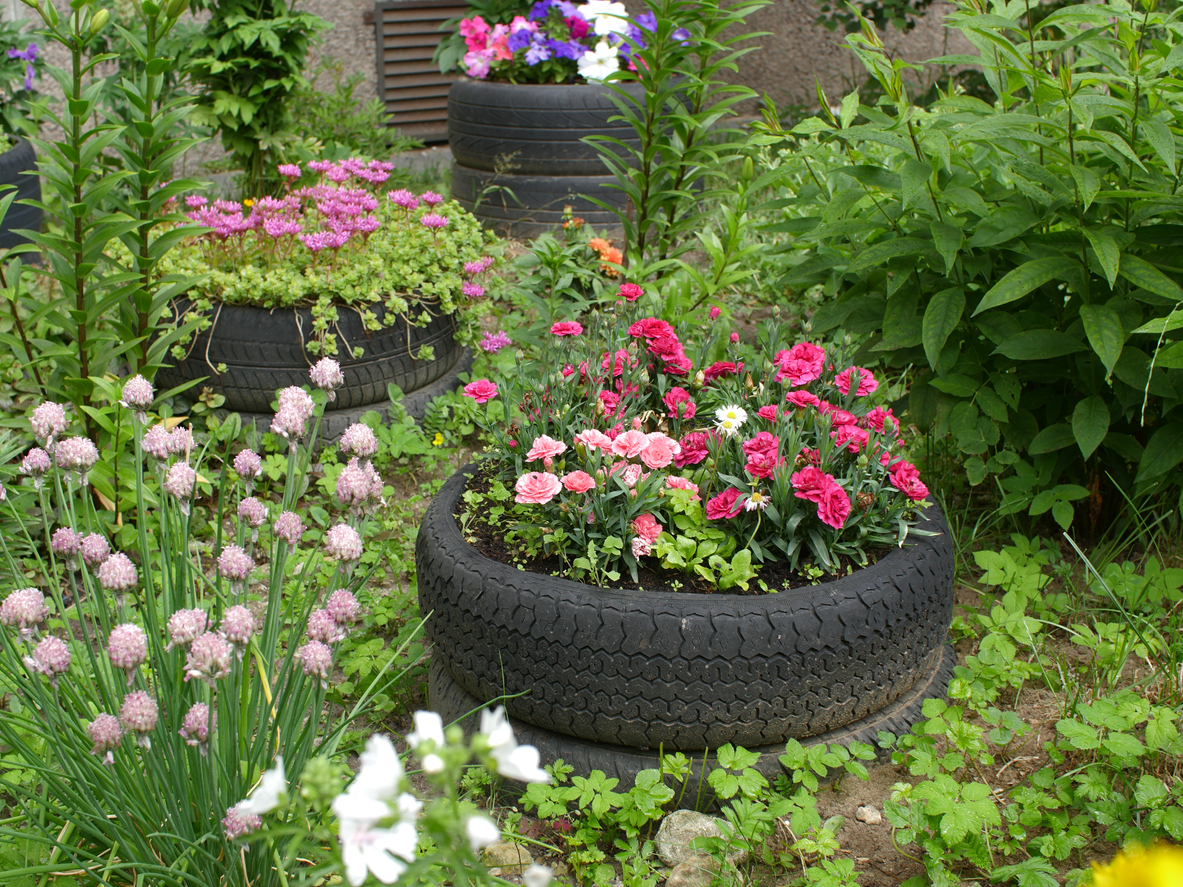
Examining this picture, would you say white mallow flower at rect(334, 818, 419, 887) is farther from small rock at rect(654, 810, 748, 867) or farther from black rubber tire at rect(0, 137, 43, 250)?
black rubber tire at rect(0, 137, 43, 250)

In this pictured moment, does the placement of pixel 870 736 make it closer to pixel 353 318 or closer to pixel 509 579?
pixel 509 579

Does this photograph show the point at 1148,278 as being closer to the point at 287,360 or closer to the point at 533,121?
the point at 287,360

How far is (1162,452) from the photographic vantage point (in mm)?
2264

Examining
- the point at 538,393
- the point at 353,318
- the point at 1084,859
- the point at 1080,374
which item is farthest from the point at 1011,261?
the point at 353,318

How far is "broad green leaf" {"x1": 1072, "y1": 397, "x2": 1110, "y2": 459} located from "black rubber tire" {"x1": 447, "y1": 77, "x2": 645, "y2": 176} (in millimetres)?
3283

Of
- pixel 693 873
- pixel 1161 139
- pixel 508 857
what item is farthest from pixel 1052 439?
pixel 508 857

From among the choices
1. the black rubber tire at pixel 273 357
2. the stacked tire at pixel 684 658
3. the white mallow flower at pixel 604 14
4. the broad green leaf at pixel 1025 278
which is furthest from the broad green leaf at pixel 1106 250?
the white mallow flower at pixel 604 14

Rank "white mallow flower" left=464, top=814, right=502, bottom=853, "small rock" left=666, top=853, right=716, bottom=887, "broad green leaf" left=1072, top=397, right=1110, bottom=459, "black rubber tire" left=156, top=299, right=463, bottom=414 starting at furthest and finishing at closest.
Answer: "black rubber tire" left=156, top=299, right=463, bottom=414 → "broad green leaf" left=1072, top=397, right=1110, bottom=459 → "small rock" left=666, top=853, right=716, bottom=887 → "white mallow flower" left=464, top=814, right=502, bottom=853

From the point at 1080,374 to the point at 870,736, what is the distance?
120cm

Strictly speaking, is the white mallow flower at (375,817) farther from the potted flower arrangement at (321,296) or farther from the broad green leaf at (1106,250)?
the potted flower arrangement at (321,296)

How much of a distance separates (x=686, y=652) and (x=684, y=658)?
0.04ft

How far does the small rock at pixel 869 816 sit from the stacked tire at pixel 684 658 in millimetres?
137

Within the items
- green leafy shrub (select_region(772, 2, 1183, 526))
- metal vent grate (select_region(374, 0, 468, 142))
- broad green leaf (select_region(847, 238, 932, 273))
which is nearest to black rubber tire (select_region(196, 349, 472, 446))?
green leafy shrub (select_region(772, 2, 1183, 526))

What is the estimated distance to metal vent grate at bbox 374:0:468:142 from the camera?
747 centimetres
